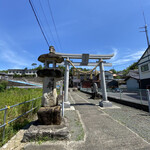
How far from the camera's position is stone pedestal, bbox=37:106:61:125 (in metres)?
2.75

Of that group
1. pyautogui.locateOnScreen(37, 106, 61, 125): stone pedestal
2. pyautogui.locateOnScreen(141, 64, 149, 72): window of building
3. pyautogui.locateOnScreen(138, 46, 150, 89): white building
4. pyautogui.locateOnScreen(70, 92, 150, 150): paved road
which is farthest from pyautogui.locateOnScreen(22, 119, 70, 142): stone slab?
pyautogui.locateOnScreen(141, 64, 149, 72): window of building

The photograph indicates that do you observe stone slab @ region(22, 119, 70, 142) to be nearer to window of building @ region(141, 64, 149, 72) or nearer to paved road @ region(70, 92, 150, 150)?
paved road @ region(70, 92, 150, 150)

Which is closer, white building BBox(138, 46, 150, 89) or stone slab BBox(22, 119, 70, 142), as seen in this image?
stone slab BBox(22, 119, 70, 142)

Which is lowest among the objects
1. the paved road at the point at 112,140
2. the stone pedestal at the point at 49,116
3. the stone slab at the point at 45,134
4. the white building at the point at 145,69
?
the paved road at the point at 112,140

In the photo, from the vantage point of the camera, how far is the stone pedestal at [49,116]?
9.03 feet

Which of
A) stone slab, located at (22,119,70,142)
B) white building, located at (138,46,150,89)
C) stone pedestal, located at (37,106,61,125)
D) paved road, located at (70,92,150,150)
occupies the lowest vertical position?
paved road, located at (70,92,150,150)

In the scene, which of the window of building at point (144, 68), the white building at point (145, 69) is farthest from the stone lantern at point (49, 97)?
the window of building at point (144, 68)

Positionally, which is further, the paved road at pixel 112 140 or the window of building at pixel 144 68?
the window of building at pixel 144 68

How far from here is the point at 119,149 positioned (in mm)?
2070

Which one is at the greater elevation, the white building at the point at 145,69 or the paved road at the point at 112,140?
the white building at the point at 145,69

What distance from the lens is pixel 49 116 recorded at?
9.09ft

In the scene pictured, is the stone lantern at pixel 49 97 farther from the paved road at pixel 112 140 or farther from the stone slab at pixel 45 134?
the paved road at pixel 112 140

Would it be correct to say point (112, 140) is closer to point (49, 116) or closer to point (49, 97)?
point (49, 116)

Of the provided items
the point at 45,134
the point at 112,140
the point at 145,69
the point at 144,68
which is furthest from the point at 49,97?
the point at 144,68
